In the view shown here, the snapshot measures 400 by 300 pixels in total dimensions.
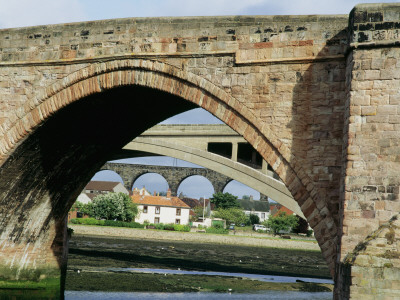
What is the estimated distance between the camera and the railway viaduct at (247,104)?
866 centimetres

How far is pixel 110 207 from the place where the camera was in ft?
178

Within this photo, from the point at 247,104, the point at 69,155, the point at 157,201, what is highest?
the point at 247,104

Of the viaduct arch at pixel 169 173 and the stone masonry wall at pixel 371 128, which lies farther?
the viaduct arch at pixel 169 173

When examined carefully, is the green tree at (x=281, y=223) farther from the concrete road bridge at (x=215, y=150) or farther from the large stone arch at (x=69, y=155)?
the large stone arch at (x=69, y=155)

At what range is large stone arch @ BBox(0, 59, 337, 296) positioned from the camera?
974 cm

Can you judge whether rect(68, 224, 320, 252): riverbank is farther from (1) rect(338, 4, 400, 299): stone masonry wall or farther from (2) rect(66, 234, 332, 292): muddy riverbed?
(1) rect(338, 4, 400, 299): stone masonry wall

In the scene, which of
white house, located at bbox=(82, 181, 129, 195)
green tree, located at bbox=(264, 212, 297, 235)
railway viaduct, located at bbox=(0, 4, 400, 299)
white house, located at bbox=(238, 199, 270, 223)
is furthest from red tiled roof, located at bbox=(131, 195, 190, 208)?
railway viaduct, located at bbox=(0, 4, 400, 299)

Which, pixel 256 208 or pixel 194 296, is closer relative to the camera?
pixel 194 296

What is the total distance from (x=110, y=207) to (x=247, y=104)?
4523 centimetres

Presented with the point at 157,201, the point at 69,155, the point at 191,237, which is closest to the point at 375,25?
the point at 69,155

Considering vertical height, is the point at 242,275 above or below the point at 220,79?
below

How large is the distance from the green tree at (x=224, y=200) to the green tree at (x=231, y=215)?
124 centimetres

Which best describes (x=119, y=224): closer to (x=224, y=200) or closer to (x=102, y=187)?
(x=224, y=200)

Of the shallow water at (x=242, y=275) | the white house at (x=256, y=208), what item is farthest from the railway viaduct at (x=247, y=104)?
the white house at (x=256, y=208)
